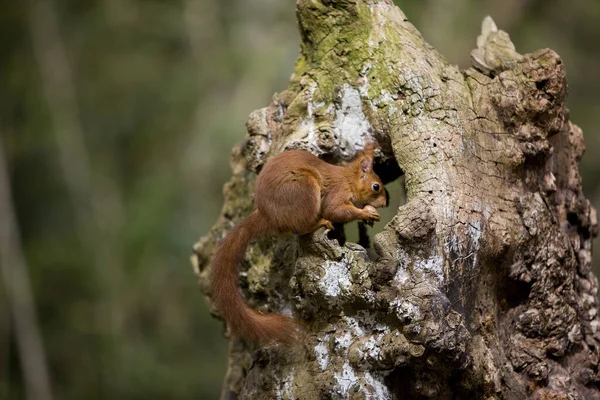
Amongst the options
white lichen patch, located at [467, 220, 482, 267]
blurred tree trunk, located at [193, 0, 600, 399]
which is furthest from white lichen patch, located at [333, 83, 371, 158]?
white lichen patch, located at [467, 220, 482, 267]

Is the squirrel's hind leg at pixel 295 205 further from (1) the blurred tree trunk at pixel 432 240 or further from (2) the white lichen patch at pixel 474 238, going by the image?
(2) the white lichen patch at pixel 474 238

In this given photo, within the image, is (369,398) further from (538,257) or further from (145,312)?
(145,312)

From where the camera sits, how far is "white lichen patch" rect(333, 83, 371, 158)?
2555 mm

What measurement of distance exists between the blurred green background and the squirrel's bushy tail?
312cm

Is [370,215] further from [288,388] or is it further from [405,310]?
[288,388]

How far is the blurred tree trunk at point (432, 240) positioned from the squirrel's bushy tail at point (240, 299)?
7cm

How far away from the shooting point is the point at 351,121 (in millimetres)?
2561

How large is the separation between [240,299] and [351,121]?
0.72m

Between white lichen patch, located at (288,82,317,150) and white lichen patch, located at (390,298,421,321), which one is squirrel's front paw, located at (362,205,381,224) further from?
white lichen patch, located at (390,298,421,321)

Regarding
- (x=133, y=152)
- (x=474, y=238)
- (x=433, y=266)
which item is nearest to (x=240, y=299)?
(x=433, y=266)

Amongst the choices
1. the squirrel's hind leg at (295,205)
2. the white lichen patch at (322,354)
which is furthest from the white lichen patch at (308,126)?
the white lichen patch at (322,354)

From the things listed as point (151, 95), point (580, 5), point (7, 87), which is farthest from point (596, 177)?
point (7, 87)

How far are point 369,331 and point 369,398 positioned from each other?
0.62ft

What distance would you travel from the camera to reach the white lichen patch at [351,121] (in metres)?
2.55
